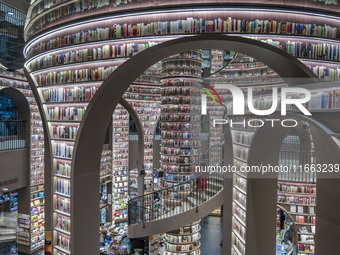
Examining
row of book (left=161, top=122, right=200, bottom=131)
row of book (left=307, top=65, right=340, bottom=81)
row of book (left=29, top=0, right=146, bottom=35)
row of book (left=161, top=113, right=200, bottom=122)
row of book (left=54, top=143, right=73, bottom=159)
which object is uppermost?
row of book (left=29, top=0, right=146, bottom=35)

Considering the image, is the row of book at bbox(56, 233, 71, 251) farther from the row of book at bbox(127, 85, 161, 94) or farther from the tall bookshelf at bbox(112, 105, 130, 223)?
the tall bookshelf at bbox(112, 105, 130, 223)

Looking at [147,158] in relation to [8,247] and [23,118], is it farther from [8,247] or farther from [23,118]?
[8,247]

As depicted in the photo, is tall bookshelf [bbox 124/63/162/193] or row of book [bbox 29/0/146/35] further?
tall bookshelf [bbox 124/63/162/193]

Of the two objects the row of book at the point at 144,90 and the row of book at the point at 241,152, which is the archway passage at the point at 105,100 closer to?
the row of book at the point at 241,152

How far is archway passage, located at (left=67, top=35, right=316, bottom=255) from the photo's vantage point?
3.68m

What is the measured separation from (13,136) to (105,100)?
24.0ft

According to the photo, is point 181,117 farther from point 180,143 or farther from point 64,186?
point 64,186

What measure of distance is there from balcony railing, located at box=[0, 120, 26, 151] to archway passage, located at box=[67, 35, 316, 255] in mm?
6217

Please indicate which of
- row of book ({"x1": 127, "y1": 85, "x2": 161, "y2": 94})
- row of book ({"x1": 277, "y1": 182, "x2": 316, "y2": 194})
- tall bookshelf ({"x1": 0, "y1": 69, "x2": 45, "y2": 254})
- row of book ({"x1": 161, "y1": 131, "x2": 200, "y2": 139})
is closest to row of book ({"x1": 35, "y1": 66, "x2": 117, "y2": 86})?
row of book ({"x1": 161, "y1": 131, "x2": 200, "y2": 139})

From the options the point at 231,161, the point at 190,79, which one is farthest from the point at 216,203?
the point at 190,79

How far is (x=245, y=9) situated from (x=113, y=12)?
1.81m

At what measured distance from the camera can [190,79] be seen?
328 inches

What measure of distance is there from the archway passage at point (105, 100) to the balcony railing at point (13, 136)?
20.4 feet

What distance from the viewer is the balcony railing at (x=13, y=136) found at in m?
9.65
